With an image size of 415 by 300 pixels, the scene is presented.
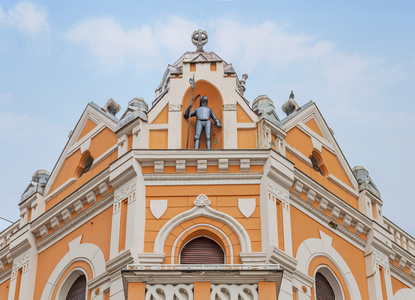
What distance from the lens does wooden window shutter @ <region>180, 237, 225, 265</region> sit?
1054 inches

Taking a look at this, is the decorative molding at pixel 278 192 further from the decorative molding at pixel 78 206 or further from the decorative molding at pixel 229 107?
the decorative molding at pixel 78 206

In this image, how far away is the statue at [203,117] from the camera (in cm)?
2875

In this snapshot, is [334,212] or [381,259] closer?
[334,212]

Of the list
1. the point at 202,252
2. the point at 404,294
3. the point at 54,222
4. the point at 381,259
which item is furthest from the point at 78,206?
the point at 404,294

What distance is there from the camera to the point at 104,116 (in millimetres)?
31109

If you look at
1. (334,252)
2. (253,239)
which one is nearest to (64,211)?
(253,239)

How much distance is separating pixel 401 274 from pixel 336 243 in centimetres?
344

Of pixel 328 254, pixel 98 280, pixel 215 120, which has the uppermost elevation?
pixel 215 120

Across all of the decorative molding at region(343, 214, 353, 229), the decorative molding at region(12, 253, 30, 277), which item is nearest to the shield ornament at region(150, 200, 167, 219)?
the decorative molding at region(12, 253, 30, 277)

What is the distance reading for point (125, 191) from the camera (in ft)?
91.2

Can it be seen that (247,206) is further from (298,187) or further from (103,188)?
(103,188)

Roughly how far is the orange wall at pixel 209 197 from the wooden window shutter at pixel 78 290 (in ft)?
8.70

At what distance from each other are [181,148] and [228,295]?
5.55m

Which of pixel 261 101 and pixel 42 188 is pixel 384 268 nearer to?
pixel 261 101
